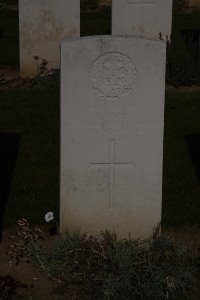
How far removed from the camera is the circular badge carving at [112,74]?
5602mm

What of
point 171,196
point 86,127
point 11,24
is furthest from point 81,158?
point 11,24

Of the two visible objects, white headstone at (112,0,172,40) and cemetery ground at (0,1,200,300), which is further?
white headstone at (112,0,172,40)

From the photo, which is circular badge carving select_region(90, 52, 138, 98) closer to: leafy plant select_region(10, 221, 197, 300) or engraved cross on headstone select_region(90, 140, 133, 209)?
engraved cross on headstone select_region(90, 140, 133, 209)

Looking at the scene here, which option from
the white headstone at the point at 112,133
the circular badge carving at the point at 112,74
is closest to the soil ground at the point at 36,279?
the white headstone at the point at 112,133

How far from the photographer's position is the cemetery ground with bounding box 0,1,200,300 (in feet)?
20.5

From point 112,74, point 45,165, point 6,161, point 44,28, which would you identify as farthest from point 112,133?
point 44,28

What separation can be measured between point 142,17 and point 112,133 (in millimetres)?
7084

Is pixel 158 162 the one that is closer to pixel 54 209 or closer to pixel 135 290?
pixel 135 290

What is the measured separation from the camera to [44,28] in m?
12.1

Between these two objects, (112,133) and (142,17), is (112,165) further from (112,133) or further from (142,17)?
(142,17)

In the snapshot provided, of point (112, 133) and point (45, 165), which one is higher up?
point (112, 133)

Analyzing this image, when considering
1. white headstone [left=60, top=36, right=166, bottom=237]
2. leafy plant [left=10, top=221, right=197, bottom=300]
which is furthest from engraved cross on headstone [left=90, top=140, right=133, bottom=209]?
leafy plant [left=10, top=221, right=197, bottom=300]

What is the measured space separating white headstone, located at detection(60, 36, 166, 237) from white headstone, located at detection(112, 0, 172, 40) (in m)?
6.71

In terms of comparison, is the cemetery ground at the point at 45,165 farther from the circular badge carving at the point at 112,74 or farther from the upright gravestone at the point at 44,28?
the circular badge carving at the point at 112,74
